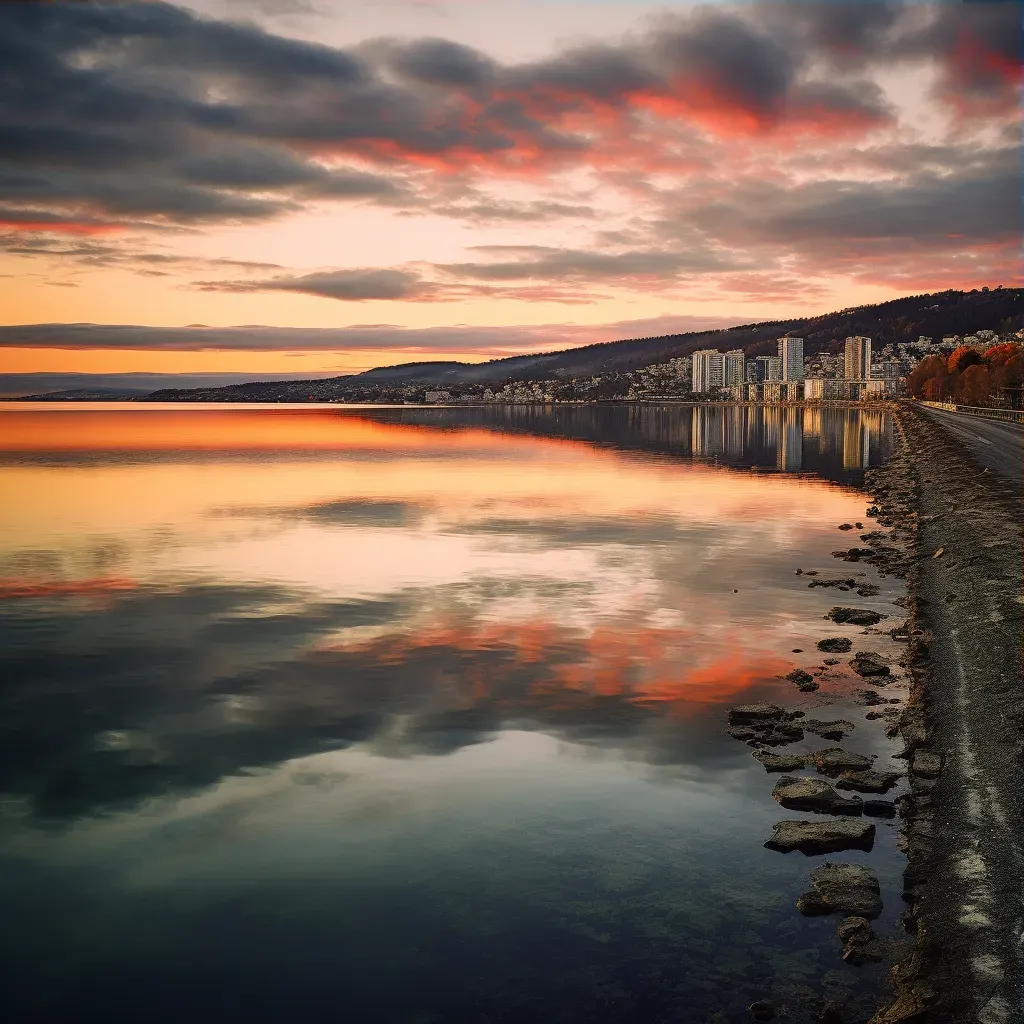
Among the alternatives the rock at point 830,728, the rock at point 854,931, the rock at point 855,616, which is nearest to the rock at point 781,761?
the rock at point 830,728

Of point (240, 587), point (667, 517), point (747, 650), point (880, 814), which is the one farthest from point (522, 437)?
point (880, 814)

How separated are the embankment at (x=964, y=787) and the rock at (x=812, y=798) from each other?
2.51ft

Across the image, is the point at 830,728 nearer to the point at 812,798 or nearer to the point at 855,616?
the point at 812,798

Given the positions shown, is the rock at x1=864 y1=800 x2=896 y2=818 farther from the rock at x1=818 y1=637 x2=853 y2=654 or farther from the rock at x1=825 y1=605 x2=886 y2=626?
the rock at x1=825 y1=605 x2=886 y2=626

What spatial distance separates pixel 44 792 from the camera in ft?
48.9

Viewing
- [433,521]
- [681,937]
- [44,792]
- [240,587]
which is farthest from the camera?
[433,521]

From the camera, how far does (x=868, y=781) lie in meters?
14.0

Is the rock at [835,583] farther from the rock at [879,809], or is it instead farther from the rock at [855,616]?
the rock at [879,809]

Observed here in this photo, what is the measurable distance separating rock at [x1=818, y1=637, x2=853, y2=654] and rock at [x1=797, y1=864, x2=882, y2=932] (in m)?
10.9

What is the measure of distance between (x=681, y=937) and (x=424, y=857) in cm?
364

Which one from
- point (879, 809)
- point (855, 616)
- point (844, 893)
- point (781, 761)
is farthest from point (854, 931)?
point (855, 616)

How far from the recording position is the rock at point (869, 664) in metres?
19.7

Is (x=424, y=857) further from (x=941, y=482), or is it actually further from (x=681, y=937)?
(x=941, y=482)

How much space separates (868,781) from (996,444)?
63.5 m
